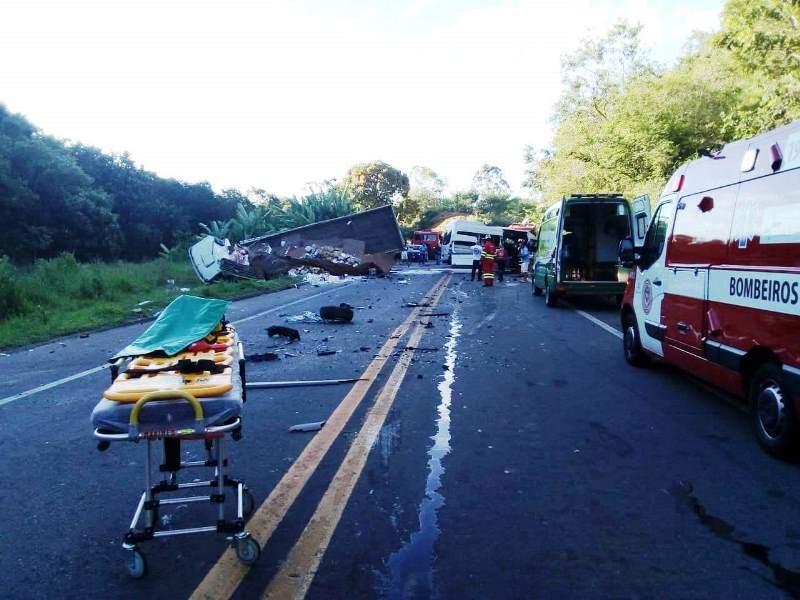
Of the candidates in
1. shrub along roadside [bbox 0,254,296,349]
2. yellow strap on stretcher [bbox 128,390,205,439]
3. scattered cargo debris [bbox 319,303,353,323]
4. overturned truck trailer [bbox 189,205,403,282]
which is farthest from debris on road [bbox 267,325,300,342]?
overturned truck trailer [bbox 189,205,403,282]

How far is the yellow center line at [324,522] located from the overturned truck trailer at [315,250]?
22.4 m

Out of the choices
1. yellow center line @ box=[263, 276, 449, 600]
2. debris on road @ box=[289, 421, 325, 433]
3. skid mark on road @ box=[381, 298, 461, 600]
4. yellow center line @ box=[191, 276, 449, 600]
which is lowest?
debris on road @ box=[289, 421, 325, 433]

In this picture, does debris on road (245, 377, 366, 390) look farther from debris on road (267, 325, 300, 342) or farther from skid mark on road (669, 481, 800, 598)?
skid mark on road (669, 481, 800, 598)

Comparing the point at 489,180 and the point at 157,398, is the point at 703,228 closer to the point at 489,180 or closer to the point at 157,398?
the point at 157,398

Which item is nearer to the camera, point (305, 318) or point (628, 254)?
point (628, 254)

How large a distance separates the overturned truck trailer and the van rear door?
17078 mm

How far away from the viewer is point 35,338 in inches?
484

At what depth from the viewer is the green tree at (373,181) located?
260ft

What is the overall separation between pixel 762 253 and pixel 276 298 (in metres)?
17.2

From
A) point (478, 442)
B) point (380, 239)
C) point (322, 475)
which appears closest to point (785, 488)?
point (478, 442)

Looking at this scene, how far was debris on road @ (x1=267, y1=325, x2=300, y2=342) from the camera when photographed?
11.2 meters

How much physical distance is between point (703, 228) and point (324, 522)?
4.53 m

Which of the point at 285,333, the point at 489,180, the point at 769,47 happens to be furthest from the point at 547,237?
the point at 489,180

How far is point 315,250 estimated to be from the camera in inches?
1340
